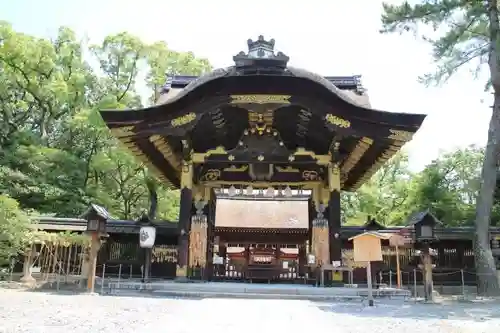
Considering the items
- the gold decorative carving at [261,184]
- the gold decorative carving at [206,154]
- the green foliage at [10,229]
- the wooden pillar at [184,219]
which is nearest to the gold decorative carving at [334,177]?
the gold decorative carving at [261,184]

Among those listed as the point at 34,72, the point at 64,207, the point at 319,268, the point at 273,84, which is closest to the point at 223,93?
the point at 273,84

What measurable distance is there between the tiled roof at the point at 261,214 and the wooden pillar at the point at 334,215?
8.23ft

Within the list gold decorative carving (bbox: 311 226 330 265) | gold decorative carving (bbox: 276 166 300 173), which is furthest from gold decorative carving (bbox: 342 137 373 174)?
gold decorative carving (bbox: 311 226 330 265)

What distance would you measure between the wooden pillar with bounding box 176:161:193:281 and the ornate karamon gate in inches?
1.1

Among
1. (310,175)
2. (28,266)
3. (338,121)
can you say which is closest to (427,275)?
(338,121)

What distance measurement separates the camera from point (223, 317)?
6.15 meters

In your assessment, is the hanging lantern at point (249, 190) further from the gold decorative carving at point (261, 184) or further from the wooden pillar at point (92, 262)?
the wooden pillar at point (92, 262)

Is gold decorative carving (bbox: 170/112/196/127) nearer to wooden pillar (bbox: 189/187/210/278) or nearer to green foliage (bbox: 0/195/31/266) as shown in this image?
wooden pillar (bbox: 189/187/210/278)

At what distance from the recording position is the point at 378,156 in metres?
12.6

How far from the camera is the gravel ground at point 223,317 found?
5.17 m

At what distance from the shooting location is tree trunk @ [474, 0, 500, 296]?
12.8 meters

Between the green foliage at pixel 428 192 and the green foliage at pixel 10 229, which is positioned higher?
the green foliage at pixel 428 192

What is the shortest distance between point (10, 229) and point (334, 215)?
849cm

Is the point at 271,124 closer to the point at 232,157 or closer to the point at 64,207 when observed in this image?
the point at 232,157
